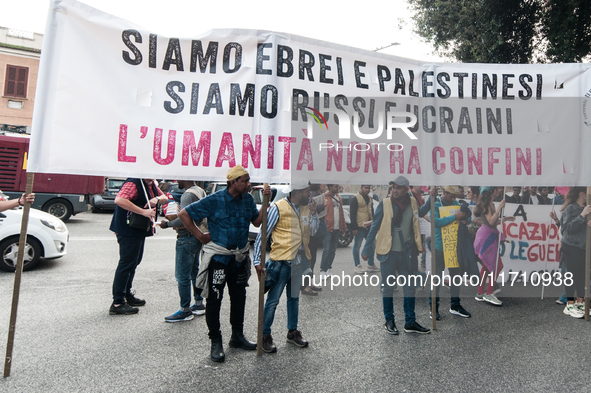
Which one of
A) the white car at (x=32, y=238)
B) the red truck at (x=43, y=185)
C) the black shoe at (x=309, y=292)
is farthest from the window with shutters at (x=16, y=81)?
the black shoe at (x=309, y=292)

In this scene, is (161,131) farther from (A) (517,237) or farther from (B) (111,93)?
(A) (517,237)

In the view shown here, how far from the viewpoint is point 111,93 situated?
3703 mm

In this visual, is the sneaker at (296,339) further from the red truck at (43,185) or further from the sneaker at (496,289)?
the red truck at (43,185)

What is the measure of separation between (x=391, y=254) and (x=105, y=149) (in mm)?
3072

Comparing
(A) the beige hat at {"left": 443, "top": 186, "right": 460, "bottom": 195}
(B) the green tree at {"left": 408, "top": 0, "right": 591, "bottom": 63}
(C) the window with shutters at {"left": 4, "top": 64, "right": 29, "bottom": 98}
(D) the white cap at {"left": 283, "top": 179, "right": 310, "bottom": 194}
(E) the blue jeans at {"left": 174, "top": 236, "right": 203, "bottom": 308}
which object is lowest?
(E) the blue jeans at {"left": 174, "top": 236, "right": 203, "bottom": 308}

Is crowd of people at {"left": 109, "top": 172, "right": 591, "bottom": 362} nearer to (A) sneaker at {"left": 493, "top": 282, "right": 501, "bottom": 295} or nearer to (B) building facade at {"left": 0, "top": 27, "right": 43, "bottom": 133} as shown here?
(A) sneaker at {"left": 493, "top": 282, "right": 501, "bottom": 295}

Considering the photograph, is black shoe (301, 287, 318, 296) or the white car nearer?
black shoe (301, 287, 318, 296)

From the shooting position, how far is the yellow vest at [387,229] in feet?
15.3

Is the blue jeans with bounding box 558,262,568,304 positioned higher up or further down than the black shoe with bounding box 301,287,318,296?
higher up

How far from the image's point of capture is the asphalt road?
3.47 m

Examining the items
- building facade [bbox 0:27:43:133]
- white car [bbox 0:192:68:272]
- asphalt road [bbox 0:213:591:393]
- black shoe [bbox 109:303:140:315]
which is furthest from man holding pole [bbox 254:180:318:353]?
building facade [bbox 0:27:43:133]

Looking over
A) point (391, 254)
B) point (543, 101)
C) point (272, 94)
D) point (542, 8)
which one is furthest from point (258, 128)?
point (542, 8)

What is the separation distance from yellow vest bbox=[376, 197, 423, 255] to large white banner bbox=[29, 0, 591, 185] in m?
0.33

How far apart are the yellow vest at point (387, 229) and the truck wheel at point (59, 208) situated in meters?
13.2
